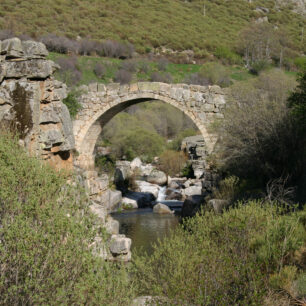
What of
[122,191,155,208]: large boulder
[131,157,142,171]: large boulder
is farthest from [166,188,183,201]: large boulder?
[131,157,142,171]: large boulder

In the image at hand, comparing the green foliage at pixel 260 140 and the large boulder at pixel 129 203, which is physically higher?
the green foliage at pixel 260 140

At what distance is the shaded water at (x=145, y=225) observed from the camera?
1045cm

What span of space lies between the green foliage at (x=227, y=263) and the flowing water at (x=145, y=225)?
173 inches

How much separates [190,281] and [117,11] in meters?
39.4

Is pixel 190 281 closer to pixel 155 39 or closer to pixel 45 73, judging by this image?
pixel 45 73

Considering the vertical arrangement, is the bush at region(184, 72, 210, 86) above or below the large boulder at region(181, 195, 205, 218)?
above

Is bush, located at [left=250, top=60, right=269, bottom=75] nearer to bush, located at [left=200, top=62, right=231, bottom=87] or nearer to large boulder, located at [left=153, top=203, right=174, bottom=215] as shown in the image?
bush, located at [left=200, top=62, right=231, bottom=87]

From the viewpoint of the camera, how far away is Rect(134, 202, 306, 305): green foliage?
Answer: 3.89 meters

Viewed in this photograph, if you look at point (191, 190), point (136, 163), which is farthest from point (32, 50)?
point (136, 163)

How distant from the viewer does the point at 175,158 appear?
22.2 metres

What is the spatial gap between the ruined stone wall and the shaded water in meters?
4.15

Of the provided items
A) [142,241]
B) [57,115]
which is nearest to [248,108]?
[142,241]

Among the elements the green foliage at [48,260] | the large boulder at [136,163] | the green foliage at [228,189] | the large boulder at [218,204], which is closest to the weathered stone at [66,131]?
the green foliage at [48,260]

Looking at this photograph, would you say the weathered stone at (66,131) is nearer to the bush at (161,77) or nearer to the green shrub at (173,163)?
the green shrub at (173,163)
